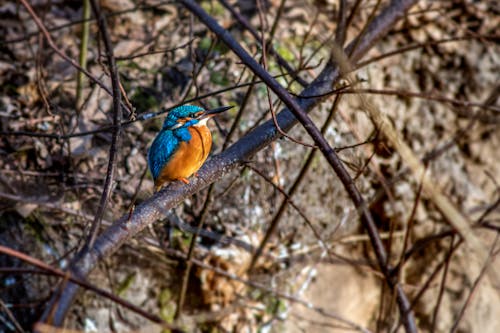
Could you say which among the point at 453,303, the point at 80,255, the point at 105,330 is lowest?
the point at 80,255

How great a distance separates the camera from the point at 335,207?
4.57 m

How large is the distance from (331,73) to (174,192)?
1.10 meters

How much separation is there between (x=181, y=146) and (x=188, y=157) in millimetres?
89

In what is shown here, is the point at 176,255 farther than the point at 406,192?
No

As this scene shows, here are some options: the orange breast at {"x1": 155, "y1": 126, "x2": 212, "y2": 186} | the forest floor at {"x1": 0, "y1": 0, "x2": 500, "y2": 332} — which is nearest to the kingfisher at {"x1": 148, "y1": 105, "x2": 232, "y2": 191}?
the orange breast at {"x1": 155, "y1": 126, "x2": 212, "y2": 186}

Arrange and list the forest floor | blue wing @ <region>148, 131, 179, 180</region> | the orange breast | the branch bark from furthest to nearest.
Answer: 1. the forest floor
2. blue wing @ <region>148, 131, 179, 180</region>
3. the orange breast
4. the branch bark

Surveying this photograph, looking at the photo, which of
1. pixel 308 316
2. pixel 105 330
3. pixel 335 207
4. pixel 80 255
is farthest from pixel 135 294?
pixel 80 255

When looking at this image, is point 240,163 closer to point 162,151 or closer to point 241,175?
point 162,151

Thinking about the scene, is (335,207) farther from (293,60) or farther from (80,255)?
(80,255)


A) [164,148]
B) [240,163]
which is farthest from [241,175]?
[240,163]

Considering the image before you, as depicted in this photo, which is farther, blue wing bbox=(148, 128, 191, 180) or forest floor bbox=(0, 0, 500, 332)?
forest floor bbox=(0, 0, 500, 332)

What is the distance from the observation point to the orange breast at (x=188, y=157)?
9.56 ft

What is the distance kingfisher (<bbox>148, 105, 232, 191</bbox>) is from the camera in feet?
9.66

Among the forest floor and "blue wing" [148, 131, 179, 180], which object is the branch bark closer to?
the forest floor
